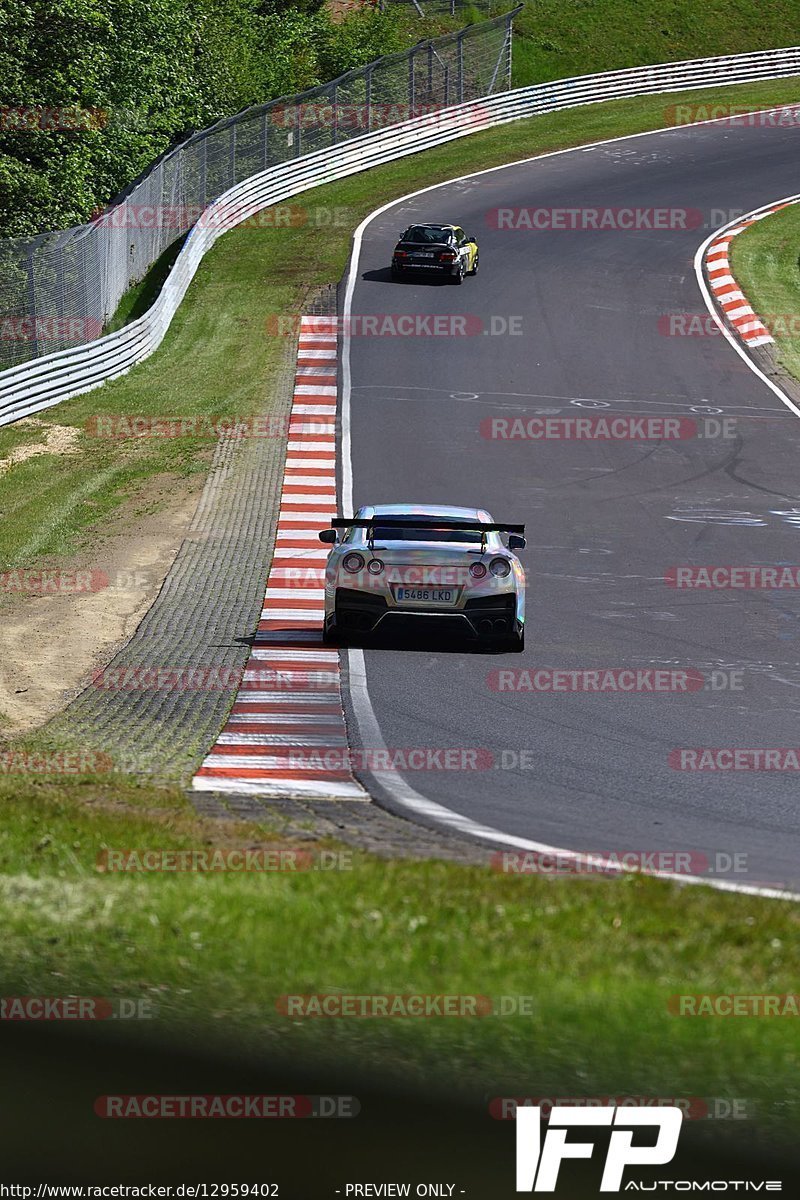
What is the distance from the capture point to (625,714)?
11.8 m

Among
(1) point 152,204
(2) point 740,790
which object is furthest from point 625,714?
(1) point 152,204

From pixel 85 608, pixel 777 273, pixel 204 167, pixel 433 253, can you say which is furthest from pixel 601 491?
pixel 204 167

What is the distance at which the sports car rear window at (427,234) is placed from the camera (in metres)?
37.1

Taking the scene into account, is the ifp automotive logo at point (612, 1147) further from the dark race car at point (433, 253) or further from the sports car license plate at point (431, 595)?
the dark race car at point (433, 253)

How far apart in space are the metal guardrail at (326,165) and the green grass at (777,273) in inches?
521

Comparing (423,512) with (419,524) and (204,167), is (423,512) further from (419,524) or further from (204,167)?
(204,167)

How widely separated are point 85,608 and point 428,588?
4.49 meters

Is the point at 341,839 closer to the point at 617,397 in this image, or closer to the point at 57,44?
the point at 617,397

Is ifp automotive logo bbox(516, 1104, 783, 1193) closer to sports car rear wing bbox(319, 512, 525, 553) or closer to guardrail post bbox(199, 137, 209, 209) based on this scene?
sports car rear wing bbox(319, 512, 525, 553)

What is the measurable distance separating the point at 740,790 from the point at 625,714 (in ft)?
7.33

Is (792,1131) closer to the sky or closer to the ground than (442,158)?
closer to the ground

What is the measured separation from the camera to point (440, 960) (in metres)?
5.63

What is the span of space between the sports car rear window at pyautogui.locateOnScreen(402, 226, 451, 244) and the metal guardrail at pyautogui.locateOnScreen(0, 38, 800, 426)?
5.39 meters

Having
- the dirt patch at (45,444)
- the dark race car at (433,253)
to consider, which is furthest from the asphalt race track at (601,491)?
the dirt patch at (45,444)
